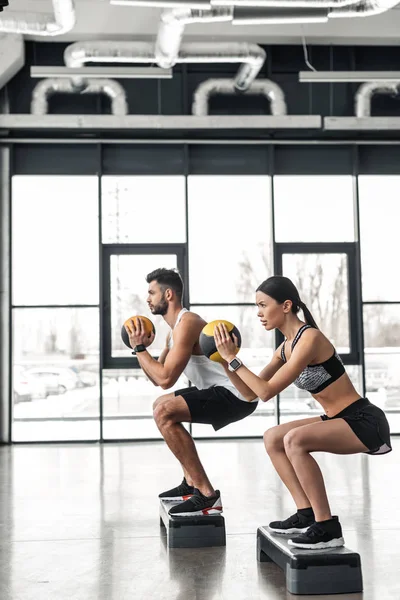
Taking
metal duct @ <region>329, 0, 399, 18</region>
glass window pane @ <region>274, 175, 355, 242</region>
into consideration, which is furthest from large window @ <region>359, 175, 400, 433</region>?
metal duct @ <region>329, 0, 399, 18</region>

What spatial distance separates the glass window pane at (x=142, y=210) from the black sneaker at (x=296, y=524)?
18.5 feet

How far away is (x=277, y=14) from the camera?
233 inches

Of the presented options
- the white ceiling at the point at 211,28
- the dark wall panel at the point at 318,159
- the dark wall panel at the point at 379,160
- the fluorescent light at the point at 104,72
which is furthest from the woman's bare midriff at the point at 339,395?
the dark wall panel at the point at 379,160

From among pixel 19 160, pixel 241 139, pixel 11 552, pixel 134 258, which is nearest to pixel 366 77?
pixel 241 139

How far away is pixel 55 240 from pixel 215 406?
17.1 feet

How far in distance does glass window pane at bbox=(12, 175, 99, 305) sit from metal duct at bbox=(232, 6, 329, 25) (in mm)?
3333

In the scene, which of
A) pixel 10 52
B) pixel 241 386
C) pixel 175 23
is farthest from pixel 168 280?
pixel 10 52

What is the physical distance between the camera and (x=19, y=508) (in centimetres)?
494

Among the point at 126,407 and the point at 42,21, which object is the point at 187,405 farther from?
the point at 126,407

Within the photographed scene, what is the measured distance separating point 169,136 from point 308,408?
3466mm

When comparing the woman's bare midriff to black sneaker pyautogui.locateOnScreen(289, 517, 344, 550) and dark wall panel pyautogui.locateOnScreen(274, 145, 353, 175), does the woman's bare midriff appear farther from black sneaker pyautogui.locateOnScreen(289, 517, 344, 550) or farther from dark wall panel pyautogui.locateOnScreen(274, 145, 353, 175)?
dark wall panel pyautogui.locateOnScreen(274, 145, 353, 175)

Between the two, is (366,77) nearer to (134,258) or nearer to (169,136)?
(169,136)

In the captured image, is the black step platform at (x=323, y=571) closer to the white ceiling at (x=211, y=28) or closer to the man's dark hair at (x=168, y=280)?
the man's dark hair at (x=168, y=280)

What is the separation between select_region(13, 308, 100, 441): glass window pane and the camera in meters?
8.56
